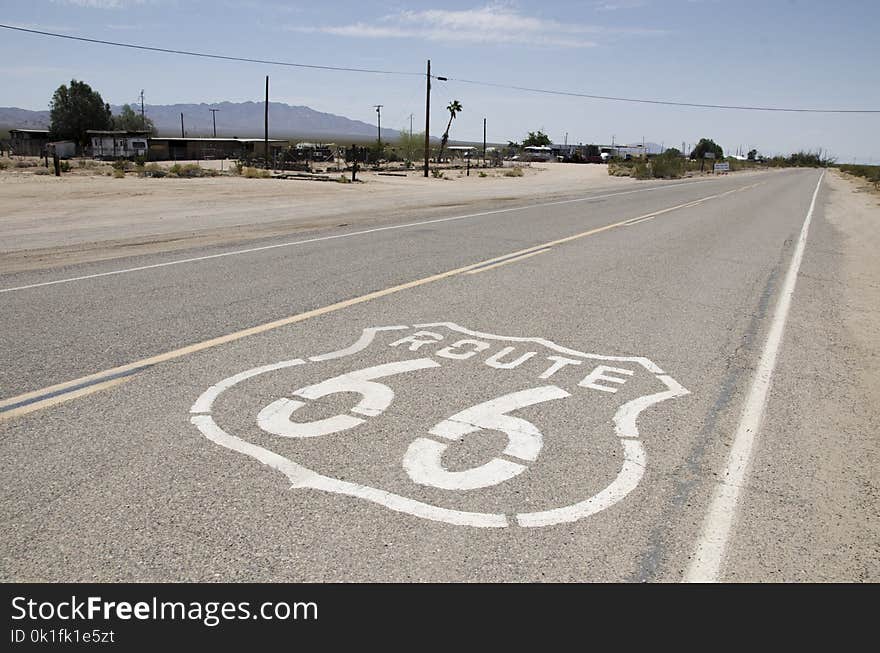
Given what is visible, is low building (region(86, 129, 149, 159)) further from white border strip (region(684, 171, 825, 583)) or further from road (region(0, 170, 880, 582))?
white border strip (region(684, 171, 825, 583))

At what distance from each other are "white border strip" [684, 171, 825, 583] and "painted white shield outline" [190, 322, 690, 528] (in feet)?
1.46

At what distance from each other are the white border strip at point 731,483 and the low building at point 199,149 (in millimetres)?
77456

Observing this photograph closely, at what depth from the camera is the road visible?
125 inches

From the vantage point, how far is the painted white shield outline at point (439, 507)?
11.3 feet

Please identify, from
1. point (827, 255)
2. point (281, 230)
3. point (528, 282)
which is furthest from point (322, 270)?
point (827, 255)

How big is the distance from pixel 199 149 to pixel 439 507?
288 feet

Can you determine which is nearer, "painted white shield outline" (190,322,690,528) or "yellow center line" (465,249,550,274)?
"painted white shield outline" (190,322,690,528)

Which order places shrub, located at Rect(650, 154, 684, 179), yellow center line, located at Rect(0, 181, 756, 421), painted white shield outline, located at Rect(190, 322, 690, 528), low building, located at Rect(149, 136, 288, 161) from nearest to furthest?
painted white shield outline, located at Rect(190, 322, 690, 528) → yellow center line, located at Rect(0, 181, 756, 421) → shrub, located at Rect(650, 154, 684, 179) → low building, located at Rect(149, 136, 288, 161)

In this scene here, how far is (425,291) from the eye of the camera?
28.1 ft

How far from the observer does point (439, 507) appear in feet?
11.5

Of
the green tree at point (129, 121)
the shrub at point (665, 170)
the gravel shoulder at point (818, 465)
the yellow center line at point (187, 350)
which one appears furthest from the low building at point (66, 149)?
the gravel shoulder at point (818, 465)

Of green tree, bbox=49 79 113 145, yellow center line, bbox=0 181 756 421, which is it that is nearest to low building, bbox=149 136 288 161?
green tree, bbox=49 79 113 145

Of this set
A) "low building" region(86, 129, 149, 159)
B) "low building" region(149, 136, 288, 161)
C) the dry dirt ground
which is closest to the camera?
the dry dirt ground
